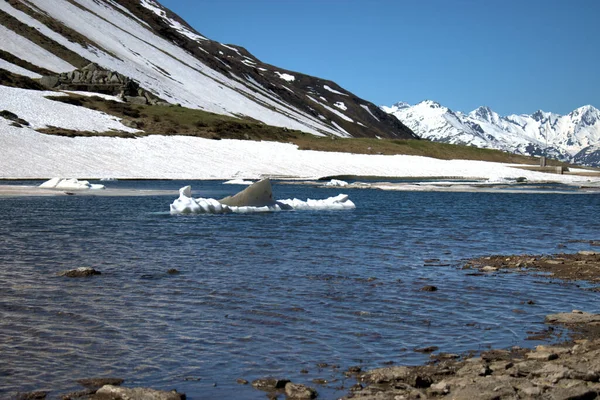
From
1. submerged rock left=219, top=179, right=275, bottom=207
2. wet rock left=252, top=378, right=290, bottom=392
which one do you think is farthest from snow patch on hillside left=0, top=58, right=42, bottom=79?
wet rock left=252, top=378, right=290, bottom=392

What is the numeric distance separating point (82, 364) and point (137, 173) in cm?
6319

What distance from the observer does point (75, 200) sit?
4272cm

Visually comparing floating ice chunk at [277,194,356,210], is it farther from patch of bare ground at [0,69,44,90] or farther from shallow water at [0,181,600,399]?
patch of bare ground at [0,69,44,90]

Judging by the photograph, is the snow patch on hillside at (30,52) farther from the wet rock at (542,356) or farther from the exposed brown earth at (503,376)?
the wet rock at (542,356)

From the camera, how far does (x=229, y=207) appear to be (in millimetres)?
36500

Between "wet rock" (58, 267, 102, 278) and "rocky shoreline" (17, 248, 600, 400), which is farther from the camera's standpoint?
"wet rock" (58, 267, 102, 278)

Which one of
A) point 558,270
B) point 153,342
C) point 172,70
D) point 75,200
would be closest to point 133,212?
point 75,200

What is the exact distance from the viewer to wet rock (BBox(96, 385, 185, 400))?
30.8 feet

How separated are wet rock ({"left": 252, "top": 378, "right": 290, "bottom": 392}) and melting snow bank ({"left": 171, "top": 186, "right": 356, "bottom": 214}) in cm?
2499

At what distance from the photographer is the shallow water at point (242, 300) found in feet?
36.5

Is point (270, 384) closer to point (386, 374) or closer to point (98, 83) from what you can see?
point (386, 374)

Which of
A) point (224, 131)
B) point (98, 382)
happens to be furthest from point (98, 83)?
point (98, 382)

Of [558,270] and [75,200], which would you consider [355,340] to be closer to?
[558,270]

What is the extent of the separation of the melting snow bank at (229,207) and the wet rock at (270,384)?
82.0ft
